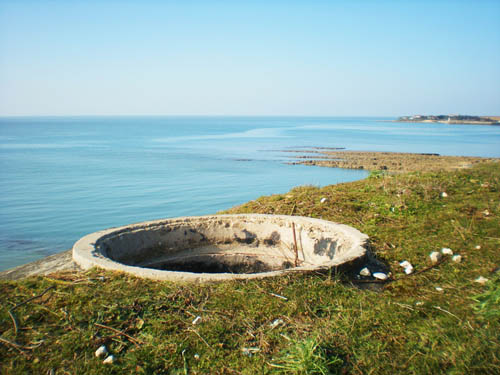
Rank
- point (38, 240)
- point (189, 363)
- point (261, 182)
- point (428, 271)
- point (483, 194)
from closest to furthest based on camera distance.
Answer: point (189, 363), point (428, 271), point (483, 194), point (38, 240), point (261, 182)

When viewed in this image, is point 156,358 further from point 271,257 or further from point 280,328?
point 271,257

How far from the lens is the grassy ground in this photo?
8.60ft

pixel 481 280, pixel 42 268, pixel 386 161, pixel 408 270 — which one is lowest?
pixel 386 161

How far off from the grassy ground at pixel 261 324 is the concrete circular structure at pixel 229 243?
1.04 meters

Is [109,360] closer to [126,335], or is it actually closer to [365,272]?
[126,335]

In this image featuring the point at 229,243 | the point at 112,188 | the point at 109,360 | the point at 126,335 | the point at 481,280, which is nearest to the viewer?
the point at 109,360

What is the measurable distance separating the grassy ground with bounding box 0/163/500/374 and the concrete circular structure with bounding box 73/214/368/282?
104cm

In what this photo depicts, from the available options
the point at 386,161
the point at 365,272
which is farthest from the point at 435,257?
the point at 386,161

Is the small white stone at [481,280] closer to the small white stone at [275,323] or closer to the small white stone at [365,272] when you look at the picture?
the small white stone at [365,272]

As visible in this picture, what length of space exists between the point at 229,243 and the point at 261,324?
9.01ft

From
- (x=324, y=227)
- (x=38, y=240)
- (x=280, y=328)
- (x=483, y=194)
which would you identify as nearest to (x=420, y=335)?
(x=280, y=328)

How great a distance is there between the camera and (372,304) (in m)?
3.53

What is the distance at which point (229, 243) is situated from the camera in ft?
19.2

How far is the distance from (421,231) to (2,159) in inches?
1343
